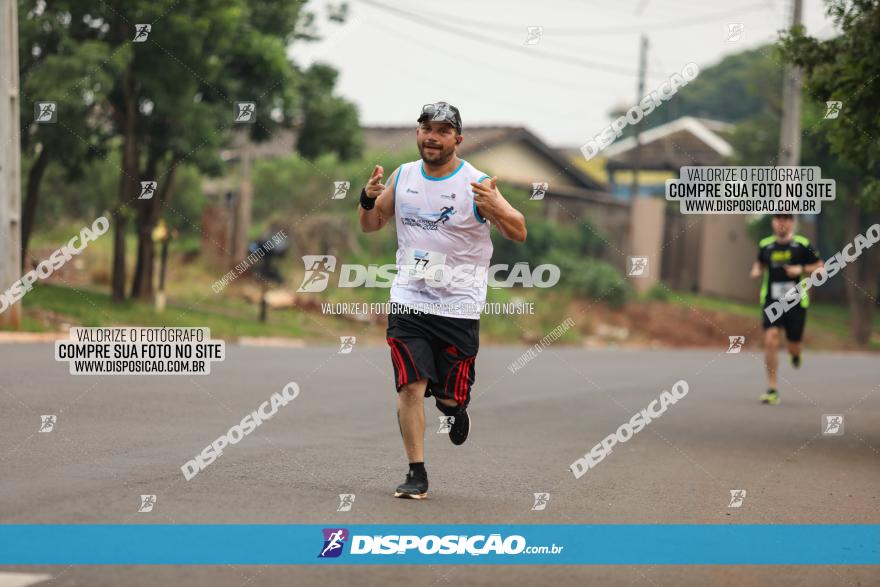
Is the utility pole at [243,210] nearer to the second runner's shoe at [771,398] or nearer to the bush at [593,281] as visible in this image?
the bush at [593,281]

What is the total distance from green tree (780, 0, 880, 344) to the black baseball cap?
526cm

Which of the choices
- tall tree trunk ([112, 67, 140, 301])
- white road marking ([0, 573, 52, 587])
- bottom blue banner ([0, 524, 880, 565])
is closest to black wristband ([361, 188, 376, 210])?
bottom blue banner ([0, 524, 880, 565])

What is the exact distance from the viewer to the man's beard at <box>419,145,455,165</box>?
7840mm

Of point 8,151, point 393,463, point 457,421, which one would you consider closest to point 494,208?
point 457,421

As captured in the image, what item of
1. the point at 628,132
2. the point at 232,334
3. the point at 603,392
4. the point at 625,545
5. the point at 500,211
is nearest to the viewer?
the point at 625,545

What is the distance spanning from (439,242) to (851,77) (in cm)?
542

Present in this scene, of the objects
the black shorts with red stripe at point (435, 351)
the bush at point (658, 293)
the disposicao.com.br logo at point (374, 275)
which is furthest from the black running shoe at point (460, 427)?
the bush at point (658, 293)

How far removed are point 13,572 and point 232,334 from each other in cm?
1921

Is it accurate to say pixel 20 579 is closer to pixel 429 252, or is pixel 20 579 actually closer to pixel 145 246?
pixel 429 252

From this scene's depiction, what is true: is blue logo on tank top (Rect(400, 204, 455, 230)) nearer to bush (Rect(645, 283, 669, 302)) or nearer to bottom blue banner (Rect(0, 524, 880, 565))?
bottom blue banner (Rect(0, 524, 880, 565))

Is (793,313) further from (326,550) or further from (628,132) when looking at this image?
(628,132)

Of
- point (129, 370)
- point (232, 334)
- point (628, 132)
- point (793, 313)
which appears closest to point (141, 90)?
point (232, 334)

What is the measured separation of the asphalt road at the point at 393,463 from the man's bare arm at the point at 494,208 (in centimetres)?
158

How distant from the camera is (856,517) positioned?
781 centimetres
